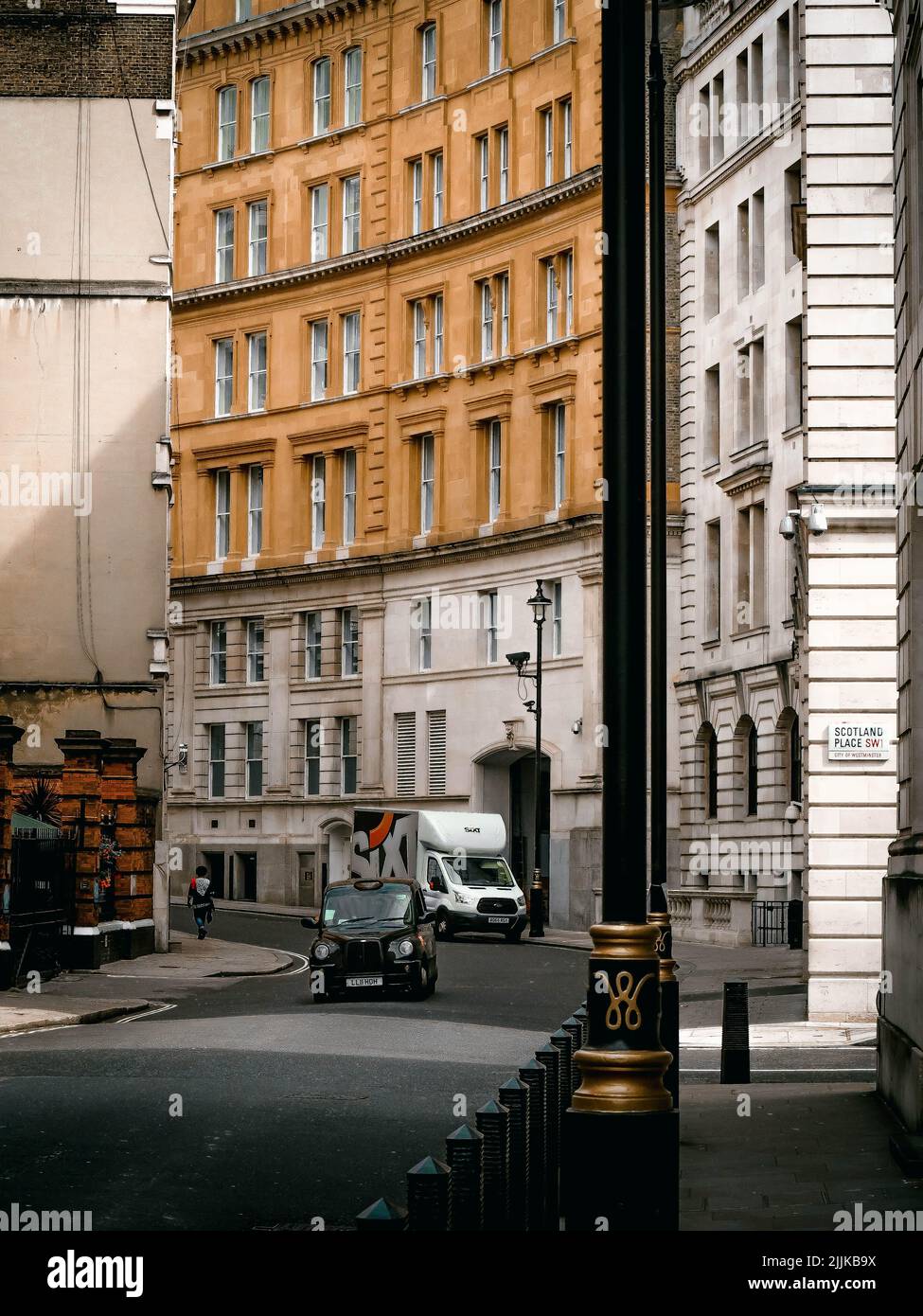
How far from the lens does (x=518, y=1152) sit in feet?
26.8

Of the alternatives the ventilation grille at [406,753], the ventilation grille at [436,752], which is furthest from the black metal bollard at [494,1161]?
the ventilation grille at [406,753]

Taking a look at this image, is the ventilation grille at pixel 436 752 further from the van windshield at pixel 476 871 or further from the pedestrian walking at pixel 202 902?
the pedestrian walking at pixel 202 902

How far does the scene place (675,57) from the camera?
55781 mm

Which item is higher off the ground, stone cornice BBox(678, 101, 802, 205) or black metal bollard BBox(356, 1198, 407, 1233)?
stone cornice BBox(678, 101, 802, 205)

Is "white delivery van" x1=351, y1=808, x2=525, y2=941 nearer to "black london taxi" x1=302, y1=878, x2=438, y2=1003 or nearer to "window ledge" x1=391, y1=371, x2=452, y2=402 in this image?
"black london taxi" x1=302, y1=878, x2=438, y2=1003

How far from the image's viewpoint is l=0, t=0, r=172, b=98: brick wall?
132ft

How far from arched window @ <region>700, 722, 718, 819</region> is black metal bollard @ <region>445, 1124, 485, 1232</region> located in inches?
1699

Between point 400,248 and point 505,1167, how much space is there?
5680 cm

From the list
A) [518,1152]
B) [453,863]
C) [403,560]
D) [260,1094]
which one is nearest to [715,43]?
[403,560]

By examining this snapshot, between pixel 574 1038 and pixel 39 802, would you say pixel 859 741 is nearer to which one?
pixel 574 1038

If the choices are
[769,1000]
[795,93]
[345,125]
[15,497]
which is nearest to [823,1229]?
[769,1000]

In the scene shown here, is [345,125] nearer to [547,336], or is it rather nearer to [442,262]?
[442,262]
